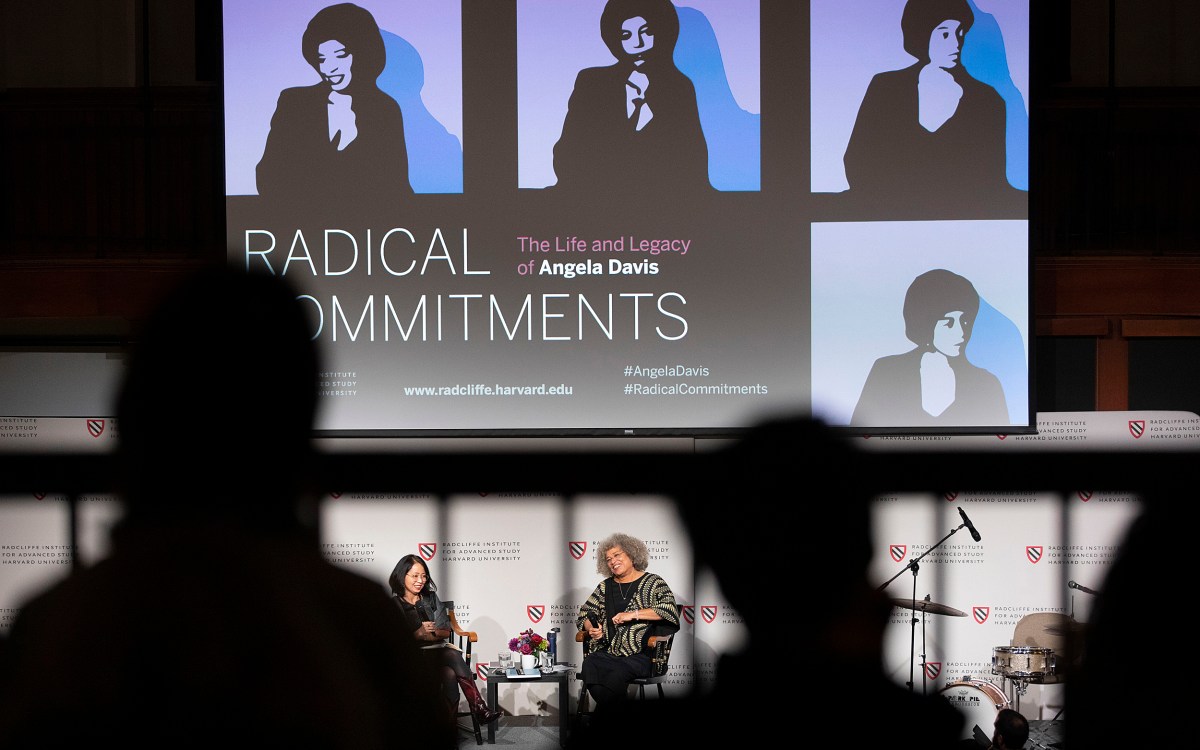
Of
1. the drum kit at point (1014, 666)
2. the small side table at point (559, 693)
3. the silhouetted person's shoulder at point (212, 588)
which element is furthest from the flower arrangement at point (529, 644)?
the silhouetted person's shoulder at point (212, 588)

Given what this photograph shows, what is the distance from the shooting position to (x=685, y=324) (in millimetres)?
4969

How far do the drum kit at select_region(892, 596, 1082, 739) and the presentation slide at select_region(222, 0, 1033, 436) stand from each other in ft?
4.43

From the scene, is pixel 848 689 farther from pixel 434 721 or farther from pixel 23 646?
pixel 23 646

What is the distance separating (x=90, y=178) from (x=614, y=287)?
3.79m

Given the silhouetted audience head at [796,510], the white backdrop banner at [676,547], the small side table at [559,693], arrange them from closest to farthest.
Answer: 1. the silhouetted audience head at [796,510]
2. the small side table at [559,693]
3. the white backdrop banner at [676,547]

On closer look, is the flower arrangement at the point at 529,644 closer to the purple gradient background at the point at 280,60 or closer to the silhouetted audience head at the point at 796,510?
the purple gradient background at the point at 280,60

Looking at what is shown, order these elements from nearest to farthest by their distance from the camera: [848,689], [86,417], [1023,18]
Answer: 1. [848,689]
2. [1023,18]
3. [86,417]

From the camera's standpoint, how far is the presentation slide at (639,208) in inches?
193

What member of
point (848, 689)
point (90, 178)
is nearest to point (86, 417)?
point (90, 178)

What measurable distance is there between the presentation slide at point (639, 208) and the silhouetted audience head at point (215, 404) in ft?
13.3

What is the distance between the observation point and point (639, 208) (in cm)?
496

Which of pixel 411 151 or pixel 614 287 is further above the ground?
pixel 411 151

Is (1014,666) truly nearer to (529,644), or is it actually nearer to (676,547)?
(676,547)

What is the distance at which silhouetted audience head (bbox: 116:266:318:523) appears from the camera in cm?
87
